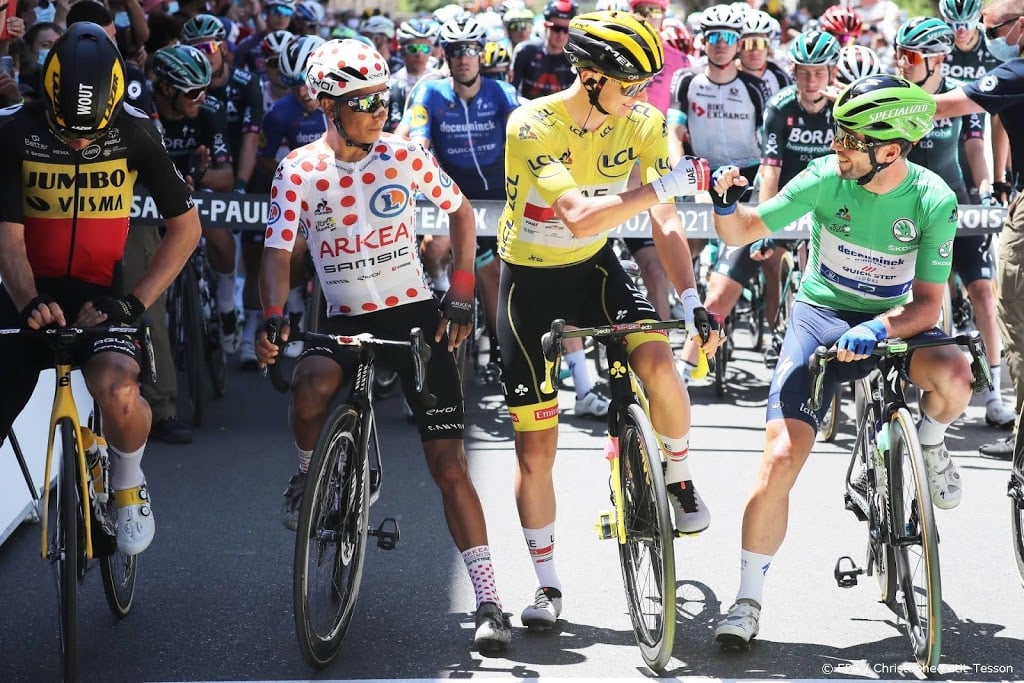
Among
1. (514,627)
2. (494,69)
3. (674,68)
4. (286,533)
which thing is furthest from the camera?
(674,68)

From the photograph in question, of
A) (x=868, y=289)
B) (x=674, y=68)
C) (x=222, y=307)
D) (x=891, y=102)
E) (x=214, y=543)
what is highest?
(x=674, y=68)

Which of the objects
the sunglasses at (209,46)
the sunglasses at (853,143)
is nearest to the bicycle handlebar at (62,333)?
the sunglasses at (853,143)

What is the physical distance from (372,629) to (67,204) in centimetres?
202

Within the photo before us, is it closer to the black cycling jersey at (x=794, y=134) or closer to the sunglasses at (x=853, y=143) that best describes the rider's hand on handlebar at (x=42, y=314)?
the sunglasses at (x=853, y=143)

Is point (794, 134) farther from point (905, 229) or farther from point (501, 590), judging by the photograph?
point (501, 590)

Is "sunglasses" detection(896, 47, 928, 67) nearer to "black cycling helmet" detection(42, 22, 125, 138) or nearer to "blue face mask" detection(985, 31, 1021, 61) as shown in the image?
"blue face mask" detection(985, 31, 1021, 61)

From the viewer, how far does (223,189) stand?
10.0m

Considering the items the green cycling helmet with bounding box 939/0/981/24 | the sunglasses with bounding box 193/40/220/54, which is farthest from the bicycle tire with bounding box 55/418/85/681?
the green cycling helmet with bounding box 939/0/981/24

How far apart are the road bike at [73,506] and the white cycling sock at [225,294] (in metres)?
4.85

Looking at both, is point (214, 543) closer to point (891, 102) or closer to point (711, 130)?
point (891, 102)

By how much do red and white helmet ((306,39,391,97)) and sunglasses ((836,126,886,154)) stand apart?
1.75 meters

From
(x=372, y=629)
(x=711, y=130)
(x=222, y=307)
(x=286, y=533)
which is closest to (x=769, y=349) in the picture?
(x=711, y=130)

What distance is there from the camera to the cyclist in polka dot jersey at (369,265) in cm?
525

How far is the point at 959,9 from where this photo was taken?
36.4 feet
